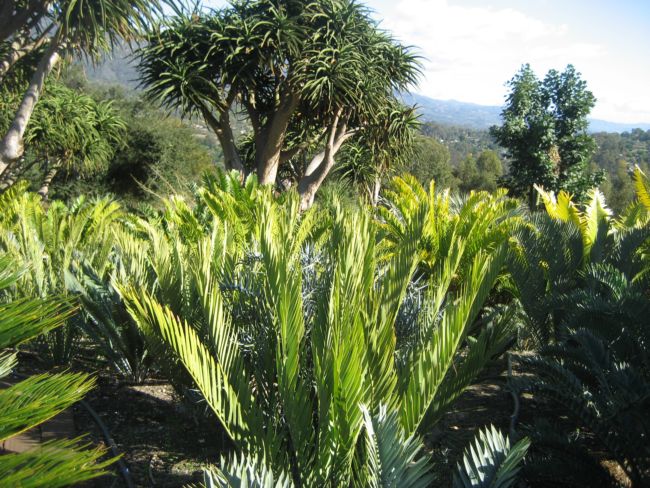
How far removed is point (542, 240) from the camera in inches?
163

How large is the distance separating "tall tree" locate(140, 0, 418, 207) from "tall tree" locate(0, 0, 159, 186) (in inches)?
117

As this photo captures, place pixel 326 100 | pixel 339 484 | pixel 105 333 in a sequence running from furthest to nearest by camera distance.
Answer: pixel 326 100
pixel 105 333
pixel 339 484

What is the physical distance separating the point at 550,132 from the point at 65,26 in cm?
1450

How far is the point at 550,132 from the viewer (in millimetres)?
17016

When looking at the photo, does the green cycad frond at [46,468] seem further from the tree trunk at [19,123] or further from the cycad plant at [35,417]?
the tree trunk at [19,123]

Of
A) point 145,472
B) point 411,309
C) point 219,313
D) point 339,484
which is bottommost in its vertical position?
point 145,472

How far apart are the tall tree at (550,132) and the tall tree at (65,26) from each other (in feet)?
43.5

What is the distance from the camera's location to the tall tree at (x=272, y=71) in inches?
428

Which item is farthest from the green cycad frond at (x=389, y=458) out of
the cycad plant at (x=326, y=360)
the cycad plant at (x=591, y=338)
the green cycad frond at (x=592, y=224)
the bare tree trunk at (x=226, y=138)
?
the bare tree trunk at (x=226, y=138)

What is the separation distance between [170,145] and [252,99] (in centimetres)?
1115

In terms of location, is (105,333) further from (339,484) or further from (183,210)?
(339,484)

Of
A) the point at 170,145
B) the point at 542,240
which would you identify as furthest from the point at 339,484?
the point at 170,145

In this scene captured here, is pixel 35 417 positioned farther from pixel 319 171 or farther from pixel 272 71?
pixel 272 71

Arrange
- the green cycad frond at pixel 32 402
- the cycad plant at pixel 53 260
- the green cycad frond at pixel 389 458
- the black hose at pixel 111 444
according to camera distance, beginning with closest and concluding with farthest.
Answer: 1. the green cycad frond at pixel 32 402
2. the green cycad frond at pixel 389 458
3. the black hose at pixel 111 444
4. the cycad plant at pixel 53 260
